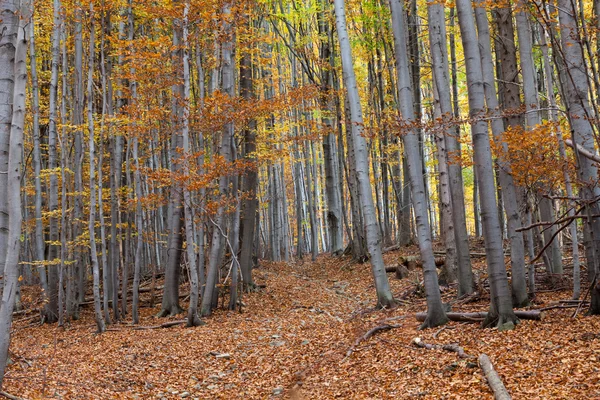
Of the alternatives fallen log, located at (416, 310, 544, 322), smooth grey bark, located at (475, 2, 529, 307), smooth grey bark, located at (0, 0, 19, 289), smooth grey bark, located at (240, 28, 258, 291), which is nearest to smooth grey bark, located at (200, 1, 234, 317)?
smooth grey bark, located at (240, 28, 258, 291)

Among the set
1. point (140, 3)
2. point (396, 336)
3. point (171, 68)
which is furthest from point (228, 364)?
point (140, 3)

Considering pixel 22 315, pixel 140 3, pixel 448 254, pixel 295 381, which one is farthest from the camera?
pixel 22 315

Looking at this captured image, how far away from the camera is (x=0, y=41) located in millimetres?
5086

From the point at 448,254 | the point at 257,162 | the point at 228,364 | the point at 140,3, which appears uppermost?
the point at 140,3

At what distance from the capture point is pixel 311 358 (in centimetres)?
806

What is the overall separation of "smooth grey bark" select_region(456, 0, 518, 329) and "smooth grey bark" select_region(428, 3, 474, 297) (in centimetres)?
238

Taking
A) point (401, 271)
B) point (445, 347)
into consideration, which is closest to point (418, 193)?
point (445, 347)

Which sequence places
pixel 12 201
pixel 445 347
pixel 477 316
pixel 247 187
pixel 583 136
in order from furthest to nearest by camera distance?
pixel 247 187
pixel 477 316
pixel 583 136
pixel 445 347
pixel 12 201

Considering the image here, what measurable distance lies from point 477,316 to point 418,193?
2.08 metres

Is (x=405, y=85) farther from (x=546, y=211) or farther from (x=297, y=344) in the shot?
(x=297, y=344)

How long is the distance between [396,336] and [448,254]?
4151 mm

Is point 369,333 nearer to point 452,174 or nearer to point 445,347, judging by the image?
point 445,347

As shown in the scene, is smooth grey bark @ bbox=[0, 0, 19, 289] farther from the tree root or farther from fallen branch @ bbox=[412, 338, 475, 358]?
fallen branch @ bbox=[412, 338, 475, 358]

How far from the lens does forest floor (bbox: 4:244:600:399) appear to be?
17.4ft
